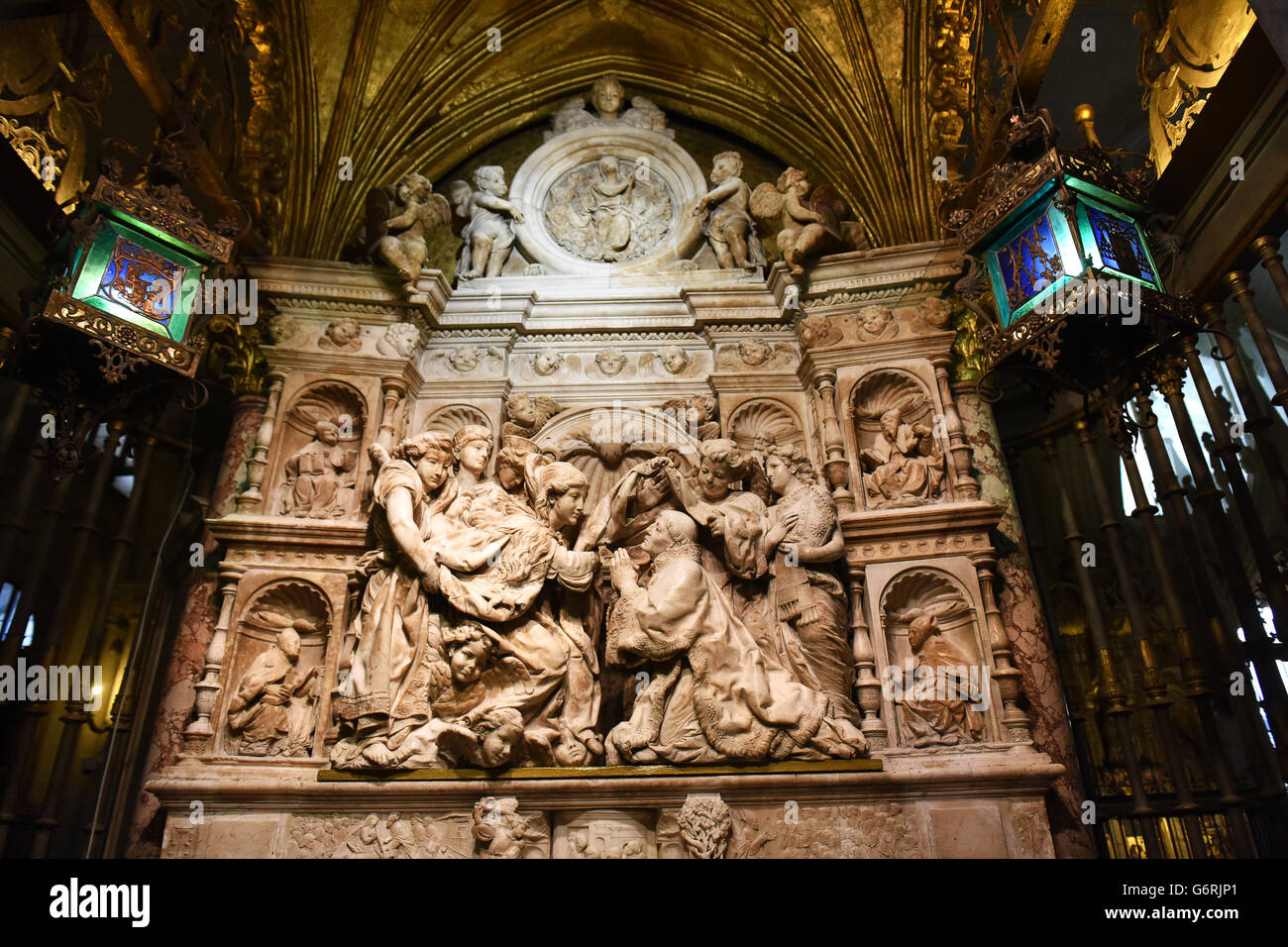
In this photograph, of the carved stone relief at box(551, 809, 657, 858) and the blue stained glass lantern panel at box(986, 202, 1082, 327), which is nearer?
the blue stained glass lantern panel at box(986, 202, 1082, 327)

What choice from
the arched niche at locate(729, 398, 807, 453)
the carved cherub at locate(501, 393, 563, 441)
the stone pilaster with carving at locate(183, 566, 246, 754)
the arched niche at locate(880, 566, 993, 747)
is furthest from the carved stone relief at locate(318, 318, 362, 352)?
the arched niche at locate(880, 566, 993, 747)

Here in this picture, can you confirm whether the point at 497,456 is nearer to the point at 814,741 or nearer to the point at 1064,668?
the point at 814,741

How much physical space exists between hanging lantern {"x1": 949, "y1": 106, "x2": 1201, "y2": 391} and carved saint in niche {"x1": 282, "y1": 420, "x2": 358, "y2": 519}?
4.19 m

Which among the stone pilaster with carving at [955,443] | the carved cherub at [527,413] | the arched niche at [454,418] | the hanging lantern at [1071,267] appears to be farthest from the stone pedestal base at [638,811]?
the arched niche at [454,418]

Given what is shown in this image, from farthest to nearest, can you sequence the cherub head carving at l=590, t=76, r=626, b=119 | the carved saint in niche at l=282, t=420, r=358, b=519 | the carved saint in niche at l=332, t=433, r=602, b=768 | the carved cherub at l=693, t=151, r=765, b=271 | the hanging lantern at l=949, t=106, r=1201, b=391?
A: the cherub head carving at l=590, t=76, r=626, b=119 → the carved cherub at l=693, t=151, r=765, b=271 → the carved saint in niche at l=282, t=420, r=358, b=519 → the carved saint in niche at l=332, t=433, r=602, b=768 → the hanging lantern at l=949, t=106, r=1201, b=391

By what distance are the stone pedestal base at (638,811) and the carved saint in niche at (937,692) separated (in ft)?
0.40

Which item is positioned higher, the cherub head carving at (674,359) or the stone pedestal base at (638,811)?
the cherub head carving at (674,359)

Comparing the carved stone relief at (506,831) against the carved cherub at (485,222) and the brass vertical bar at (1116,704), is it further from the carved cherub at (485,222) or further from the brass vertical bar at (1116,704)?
the carved cherub at (485,222)

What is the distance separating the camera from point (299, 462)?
616 cm

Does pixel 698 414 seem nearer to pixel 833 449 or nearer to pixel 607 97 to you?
pixel 833 449

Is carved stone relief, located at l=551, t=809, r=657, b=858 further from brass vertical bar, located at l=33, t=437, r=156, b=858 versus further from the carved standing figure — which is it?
brass vertical bar, located at l=33, t=437, r=156, b=858

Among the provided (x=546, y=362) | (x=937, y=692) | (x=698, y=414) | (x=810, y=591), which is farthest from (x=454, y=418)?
(x=937, y=692)

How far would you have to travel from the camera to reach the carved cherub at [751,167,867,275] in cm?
646

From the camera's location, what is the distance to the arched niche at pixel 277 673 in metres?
5.32
